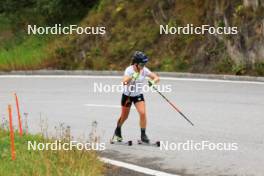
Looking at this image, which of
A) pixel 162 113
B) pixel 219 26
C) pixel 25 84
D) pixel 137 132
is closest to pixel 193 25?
pixel 219 26

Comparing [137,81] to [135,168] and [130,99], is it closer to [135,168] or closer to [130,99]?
[130,99]

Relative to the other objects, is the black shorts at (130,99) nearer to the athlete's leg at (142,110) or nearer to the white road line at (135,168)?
the athlete's leg at (142,110)

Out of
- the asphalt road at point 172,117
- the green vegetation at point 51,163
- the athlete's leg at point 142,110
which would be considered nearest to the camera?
the green vegetation at point 51,163

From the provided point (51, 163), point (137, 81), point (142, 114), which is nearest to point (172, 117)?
point (142, 114)

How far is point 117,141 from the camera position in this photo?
1420cm

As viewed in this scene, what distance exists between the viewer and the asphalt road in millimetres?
12398

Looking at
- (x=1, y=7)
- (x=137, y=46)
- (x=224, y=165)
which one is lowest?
(x=224, y=165)

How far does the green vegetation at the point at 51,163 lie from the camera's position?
10.7 metres

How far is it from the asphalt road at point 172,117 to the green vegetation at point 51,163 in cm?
141

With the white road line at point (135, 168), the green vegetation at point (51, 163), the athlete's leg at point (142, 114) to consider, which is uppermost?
the athlete's leg at point (142, 114)

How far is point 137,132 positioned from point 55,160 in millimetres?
3918

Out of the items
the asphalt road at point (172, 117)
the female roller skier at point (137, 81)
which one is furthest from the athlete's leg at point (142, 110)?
the asphalt road at point (172, 117)

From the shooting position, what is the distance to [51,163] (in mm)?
11180

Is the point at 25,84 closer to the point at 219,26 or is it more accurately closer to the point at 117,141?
the point at 219,26
